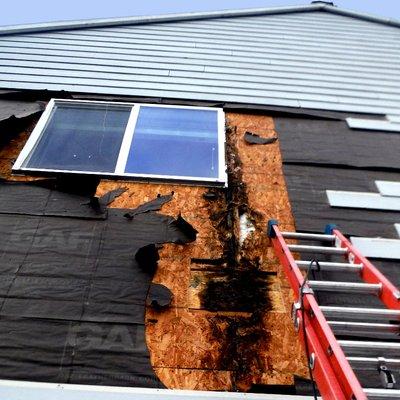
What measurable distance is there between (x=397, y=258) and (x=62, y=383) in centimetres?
291

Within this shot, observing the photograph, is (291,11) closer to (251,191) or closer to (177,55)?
(177,55)

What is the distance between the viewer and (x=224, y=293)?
126 inches

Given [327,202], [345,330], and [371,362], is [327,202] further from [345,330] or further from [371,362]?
[371,362]

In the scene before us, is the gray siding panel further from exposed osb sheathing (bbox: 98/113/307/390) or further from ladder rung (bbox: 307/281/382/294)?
ladder rung (bbox: 307/281/382/294)

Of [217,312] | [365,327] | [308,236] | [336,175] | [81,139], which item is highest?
[81,139]

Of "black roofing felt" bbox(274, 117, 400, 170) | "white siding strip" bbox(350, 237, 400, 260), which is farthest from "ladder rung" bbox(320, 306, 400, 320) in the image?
"black roofing felt" bbox(274, 117, 400, 170)

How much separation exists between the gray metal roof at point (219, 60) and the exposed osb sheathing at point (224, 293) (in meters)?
1.95

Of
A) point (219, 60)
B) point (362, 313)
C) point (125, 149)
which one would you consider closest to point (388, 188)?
point (362, 313)

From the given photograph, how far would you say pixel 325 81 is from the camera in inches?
256

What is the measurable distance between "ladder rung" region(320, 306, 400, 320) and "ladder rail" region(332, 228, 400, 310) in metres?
0.09

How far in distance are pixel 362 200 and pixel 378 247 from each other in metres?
0.63

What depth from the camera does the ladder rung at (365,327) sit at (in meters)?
2.38

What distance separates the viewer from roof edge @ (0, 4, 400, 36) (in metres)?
7.09

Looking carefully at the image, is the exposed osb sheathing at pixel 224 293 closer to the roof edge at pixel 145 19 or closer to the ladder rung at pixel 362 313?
the ladder rung at pixel 362 313
